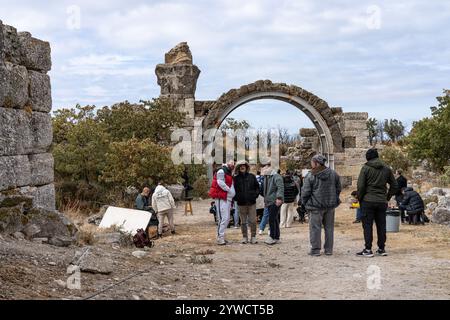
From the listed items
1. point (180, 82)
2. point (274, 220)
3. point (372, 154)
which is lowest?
point (274, 220)

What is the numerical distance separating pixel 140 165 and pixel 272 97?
327 inches

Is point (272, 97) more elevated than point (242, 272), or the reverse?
point (272, 97)

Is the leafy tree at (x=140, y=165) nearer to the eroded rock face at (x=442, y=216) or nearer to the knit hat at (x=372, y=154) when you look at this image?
the eroded rock face at (x=442, y=216)

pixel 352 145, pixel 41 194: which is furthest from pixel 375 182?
pixel 352 145

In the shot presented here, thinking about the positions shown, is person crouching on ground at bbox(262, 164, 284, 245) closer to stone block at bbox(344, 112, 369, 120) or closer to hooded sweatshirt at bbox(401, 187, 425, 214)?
hooded sweatshirt at bbox(401, 187, 425, 214)

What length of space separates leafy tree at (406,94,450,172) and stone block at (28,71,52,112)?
63.2ft

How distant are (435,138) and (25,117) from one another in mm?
20374

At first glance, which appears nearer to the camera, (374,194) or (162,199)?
(374,194)

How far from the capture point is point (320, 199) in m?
10.8

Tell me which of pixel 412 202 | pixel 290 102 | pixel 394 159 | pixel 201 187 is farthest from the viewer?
pixel 394 159

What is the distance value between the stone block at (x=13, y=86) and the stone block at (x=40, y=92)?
157 millimetres

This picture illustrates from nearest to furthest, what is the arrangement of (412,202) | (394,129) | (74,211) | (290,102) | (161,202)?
(161,202) → (412,202) → (74,211) → (290,102) → (394,129)

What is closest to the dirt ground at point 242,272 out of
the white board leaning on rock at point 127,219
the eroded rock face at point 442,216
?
the white board leaning on rock at point 127,219

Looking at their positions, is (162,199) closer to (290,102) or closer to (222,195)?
(222,195)
